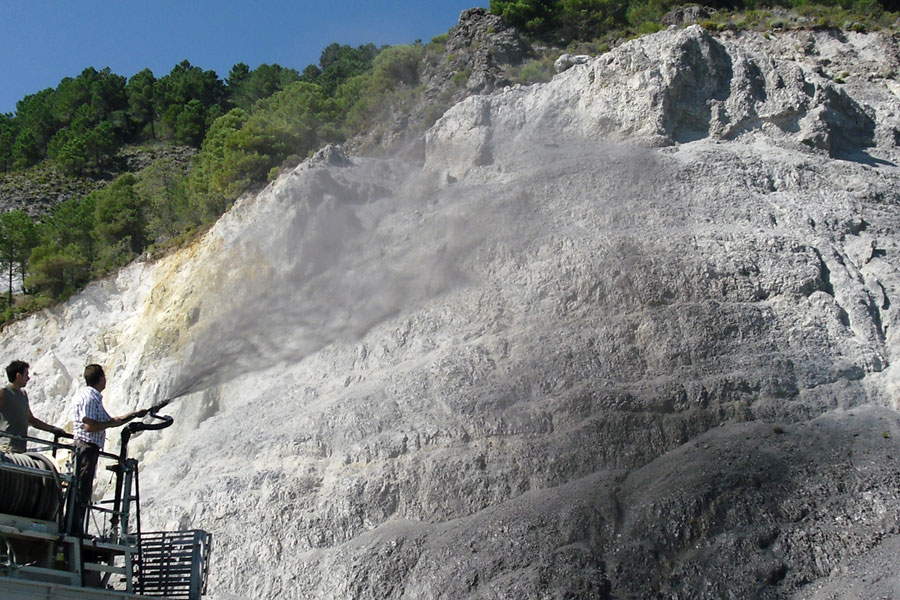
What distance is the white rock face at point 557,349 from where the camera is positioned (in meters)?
14.9

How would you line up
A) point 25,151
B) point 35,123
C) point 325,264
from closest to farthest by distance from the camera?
point 325,264, point 25,151, point 35,123

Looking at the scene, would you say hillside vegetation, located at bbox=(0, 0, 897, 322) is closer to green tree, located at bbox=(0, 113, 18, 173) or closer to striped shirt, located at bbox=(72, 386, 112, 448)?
green tree, located at bbox=(0, 113, 18, 173)

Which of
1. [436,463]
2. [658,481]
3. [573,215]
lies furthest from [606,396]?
[573,215]

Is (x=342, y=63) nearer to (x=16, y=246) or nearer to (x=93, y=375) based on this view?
(x=16, y=246)

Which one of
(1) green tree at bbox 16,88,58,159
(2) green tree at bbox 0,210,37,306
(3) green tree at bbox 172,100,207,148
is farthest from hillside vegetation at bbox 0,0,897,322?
(1) green tree at bbox 16,88,58,159

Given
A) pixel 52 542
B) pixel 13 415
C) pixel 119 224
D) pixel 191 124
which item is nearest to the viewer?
pixel 52 542

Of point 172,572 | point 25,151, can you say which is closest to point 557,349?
point 172,572

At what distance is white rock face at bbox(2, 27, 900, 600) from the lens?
1490 cm

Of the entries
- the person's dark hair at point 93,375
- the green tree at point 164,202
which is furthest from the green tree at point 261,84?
the person's dark hair at point 93,375

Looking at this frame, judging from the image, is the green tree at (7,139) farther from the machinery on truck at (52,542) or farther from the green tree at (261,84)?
the machinery on truck at (52,542)

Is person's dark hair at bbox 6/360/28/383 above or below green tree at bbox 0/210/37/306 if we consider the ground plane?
below

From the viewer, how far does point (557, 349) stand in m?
18.9

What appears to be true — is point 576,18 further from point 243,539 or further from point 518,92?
point 243,539

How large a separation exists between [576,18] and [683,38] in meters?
16.4
